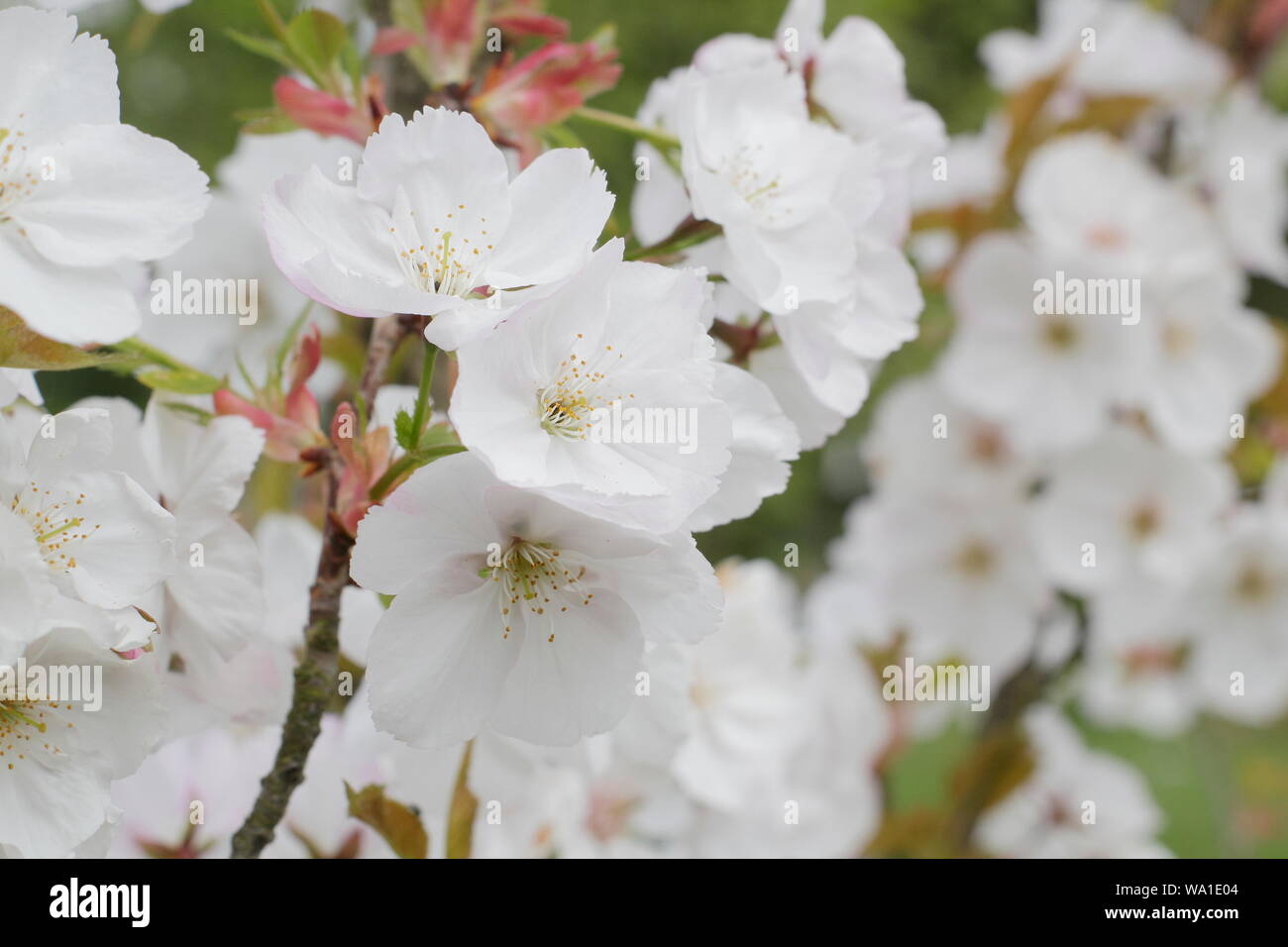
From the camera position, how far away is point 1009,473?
121 cm

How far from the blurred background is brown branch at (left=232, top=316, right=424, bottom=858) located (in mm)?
1110

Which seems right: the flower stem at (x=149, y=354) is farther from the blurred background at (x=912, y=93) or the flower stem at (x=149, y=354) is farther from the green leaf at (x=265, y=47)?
the blurred background at (x=912, y=93)

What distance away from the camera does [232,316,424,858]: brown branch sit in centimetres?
45

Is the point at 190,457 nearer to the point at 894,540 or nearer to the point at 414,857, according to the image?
the point at 414,857

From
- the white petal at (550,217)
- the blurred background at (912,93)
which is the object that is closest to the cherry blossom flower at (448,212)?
the white petal at (550,217)

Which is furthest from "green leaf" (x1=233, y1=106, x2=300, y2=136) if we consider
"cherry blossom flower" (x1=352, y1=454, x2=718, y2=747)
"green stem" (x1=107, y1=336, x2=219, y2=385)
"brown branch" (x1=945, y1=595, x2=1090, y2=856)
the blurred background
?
the blurred background

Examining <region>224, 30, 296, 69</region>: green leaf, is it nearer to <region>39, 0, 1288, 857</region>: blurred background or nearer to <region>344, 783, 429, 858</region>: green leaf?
<region>344, 783, 429, 858</region>: green leaf

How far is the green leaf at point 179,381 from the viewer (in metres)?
0.45

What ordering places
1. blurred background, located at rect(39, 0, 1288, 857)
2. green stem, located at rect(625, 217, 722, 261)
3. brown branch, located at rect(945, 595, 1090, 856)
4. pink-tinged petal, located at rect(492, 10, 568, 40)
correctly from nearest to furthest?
green stem, located at rect(625, 217, 722, 261) < pink-tinged petal, located at rect(492, 10, 568, 40) < brown branch, located at rect(945, 595, 1090, 856) < blurred background, located at rect(39, 0, 1288, 857)

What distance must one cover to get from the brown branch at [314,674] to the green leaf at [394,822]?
0.03 m

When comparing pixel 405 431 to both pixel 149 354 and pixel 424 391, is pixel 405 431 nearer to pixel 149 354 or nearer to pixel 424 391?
pixel 424 391

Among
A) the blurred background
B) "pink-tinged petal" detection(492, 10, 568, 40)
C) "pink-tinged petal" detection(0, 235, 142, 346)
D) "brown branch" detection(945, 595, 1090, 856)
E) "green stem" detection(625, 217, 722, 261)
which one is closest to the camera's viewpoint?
"pink-tinged petal" detection(0, 235, 142, 346)

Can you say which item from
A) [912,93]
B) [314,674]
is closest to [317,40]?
[314,674]
